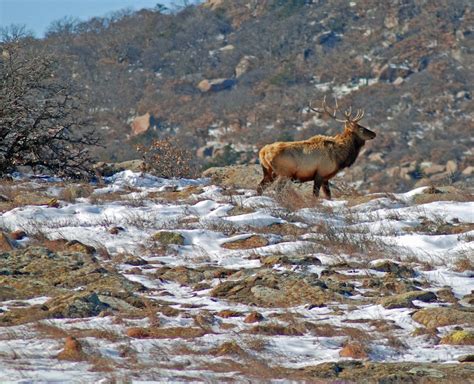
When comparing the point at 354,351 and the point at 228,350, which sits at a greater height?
the point at 228,350

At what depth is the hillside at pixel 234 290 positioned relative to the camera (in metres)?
5.95

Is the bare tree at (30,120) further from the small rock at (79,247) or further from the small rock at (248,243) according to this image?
the small rock at (248,243)

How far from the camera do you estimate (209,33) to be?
360 ft

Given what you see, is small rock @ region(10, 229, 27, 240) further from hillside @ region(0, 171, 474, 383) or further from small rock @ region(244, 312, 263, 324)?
small rock @ region(244, 312, 263, 324)

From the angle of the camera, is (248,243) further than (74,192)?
No

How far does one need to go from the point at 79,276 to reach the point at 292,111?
7050 cm

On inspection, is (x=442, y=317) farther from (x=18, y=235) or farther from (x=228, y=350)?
(x=18, y=235)

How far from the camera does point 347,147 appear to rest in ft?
54.9

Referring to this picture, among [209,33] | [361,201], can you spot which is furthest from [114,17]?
[361,201]

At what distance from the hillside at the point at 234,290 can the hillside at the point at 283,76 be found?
4303 cm

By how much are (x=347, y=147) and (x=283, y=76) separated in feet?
245

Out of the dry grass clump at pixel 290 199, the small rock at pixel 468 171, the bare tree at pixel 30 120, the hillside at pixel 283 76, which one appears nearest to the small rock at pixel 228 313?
the dry grass clump at pixel 290 199

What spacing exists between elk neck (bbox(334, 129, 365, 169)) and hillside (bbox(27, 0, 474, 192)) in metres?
37.4

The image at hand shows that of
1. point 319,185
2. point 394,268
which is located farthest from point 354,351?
point 319,185
